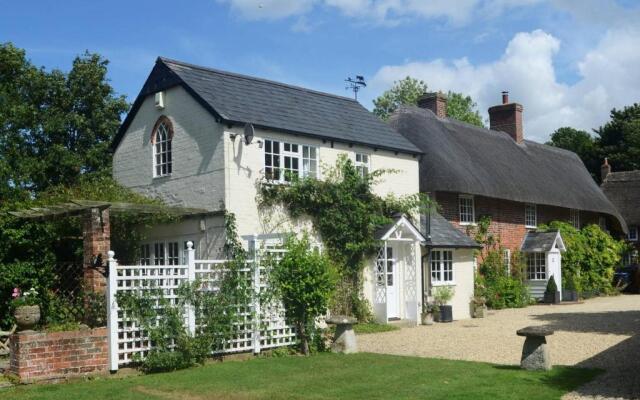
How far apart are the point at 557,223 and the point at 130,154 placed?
2080 centimetres

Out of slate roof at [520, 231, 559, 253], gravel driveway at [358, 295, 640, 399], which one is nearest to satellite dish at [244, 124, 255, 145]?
gravel driveway at [358, 295, 640, 399]

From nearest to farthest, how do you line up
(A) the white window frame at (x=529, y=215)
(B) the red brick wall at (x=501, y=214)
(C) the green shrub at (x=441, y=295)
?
(C) the green shrub at (x=441, y=295) < (B) the red brick wall at (x=501, y=214) < (A) the white window frame at (x=529, y=215)

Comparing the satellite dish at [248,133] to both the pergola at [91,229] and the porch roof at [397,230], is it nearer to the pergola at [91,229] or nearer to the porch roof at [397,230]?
the pergola at [91,229]

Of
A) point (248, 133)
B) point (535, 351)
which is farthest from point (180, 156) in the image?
point (535, 351)

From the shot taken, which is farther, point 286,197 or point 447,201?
point 447,201

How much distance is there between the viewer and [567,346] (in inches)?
600

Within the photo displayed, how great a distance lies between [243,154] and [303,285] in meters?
4.37

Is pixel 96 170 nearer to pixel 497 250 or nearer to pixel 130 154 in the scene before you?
pixel 130 154

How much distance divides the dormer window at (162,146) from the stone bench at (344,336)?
7.08 meters

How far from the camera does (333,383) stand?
1111 cm

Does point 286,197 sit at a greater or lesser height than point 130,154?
lesser

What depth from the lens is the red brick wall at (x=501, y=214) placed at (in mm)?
27109

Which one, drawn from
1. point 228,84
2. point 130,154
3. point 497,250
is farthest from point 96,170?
point 497,250

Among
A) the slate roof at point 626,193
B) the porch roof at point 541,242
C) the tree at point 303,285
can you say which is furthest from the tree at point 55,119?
the slate roof at point 626,193
